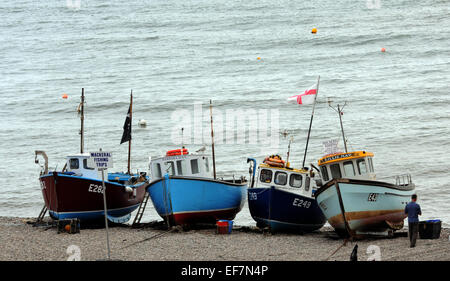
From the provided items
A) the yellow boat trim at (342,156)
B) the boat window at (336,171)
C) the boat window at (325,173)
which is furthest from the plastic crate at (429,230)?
the boat window at (325,173)

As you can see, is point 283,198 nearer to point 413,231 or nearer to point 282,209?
point 282,209

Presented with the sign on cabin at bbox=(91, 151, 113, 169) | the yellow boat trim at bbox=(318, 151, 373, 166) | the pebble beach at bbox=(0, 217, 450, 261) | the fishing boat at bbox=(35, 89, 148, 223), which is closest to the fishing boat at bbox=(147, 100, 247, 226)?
the pebble beach at bbox=(0, 217, 450, 261)

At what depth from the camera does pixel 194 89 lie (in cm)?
6538

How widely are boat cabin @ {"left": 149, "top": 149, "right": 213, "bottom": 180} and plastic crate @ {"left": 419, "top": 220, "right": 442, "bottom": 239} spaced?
9139 millimetres

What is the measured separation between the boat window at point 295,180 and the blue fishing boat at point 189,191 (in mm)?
2657

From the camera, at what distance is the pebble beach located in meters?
17.5

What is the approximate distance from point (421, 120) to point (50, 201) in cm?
3401

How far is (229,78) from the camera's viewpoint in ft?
226

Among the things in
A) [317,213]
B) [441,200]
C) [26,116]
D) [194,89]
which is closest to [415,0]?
[194,89]

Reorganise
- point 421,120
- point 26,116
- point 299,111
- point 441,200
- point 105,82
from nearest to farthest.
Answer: point 441,200 < point 421,120 < point 299,111 < point 26,116 < point 105,82

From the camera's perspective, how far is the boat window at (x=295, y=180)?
23.2 m

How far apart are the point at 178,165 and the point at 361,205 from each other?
7754mm

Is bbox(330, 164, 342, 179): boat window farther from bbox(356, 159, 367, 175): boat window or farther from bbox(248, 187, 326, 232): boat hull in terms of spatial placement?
bbox(248, 187, 326, 232): boat hull

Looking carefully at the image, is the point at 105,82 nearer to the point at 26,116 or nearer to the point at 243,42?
the point at 26,116
